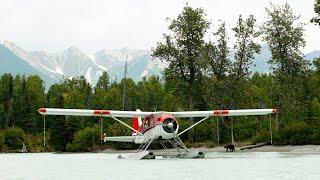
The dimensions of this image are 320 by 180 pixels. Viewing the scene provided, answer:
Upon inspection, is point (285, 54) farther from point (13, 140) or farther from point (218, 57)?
point (13, 140)

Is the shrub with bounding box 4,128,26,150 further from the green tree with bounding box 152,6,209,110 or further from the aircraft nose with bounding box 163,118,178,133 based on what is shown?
the aircraft nose with bounding box 163,118,178,133

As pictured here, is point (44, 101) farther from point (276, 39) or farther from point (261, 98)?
point (276, 39)

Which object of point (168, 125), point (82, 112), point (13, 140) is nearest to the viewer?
point (168, 125)

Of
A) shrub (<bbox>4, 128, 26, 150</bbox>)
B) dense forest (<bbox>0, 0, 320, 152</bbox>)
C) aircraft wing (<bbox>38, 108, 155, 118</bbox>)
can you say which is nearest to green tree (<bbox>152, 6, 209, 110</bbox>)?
dense forest (<bbox>0, 0, 320, 152</bbox>)

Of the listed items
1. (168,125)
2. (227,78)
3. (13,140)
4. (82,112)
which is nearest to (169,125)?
(168,125)

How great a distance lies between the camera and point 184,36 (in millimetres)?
54031

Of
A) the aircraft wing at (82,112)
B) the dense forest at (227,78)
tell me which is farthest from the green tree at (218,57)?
the aircraft wing at (82,112)

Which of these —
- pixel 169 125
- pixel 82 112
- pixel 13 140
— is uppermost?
pixel 82 112

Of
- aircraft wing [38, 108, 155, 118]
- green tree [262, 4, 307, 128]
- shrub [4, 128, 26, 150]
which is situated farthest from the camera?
shrub [4, 128, 26, 150]

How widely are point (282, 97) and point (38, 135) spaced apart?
53.5 meters

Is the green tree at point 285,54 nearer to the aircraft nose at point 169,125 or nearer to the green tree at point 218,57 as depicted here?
the green tree at point 218,57

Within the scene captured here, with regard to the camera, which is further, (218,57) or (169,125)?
(218,57)

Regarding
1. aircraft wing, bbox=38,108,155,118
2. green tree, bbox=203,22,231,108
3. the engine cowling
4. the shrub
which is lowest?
the shrub

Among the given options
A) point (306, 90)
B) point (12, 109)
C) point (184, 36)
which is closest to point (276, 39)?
point (184, 36)
